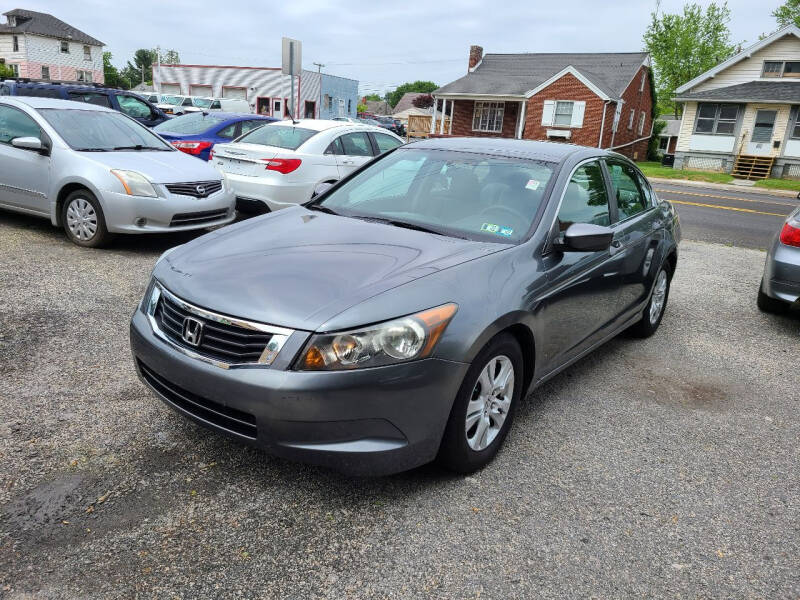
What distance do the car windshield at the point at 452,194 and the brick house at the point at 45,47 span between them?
62001 millimetres

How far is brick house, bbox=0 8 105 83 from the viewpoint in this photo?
58344 millimetres

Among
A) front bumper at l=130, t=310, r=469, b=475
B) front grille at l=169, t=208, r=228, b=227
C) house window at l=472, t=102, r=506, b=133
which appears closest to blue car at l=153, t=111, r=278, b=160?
front grille at l=169, t=208, r=228, b=227

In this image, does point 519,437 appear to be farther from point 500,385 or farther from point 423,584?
point 423,584

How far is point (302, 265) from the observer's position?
297 centimetres

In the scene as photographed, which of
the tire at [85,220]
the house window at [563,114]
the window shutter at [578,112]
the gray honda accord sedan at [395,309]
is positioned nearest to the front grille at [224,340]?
the gray honda accord sedan at [395,309]

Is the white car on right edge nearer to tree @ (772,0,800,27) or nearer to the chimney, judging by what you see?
the chimney

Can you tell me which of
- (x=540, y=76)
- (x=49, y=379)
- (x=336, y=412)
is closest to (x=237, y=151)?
(x=49, y=379)

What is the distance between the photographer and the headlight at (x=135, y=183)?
6.65 m

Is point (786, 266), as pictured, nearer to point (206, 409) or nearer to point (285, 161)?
point (206, 409)

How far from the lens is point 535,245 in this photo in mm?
3389

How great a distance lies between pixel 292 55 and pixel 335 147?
474 centimetres

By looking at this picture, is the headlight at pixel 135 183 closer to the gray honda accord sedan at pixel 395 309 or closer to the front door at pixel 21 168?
the front door at pixel 21 168

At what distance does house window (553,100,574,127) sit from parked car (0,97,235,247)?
33.1m

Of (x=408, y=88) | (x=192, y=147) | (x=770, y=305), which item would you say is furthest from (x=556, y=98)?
(x=408, y=88)
